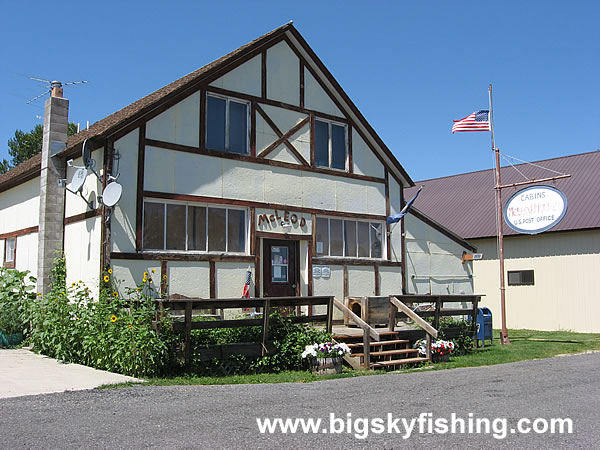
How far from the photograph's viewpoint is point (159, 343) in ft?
34.1

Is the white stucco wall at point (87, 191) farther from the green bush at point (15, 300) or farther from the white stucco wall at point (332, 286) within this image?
the white stucco wall at point (332, 286)

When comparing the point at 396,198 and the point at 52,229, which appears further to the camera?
the point at 396,198

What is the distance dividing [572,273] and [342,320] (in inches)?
498

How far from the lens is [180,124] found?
1398 cm

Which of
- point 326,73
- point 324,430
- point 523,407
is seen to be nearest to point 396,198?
point 326,73

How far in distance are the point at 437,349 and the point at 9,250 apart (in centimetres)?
1220

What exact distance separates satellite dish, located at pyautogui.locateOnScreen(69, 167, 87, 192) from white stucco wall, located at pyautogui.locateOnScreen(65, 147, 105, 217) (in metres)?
0.18

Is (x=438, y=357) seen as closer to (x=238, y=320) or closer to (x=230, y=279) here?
(x=238, y=320)

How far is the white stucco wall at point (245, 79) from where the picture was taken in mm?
14906

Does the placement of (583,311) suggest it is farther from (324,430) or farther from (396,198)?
(324,430)

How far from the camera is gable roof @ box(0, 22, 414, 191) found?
1318cm

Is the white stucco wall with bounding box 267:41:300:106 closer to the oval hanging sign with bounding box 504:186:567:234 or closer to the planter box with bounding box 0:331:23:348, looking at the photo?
the oval hanging sign with bounding box 504:186:567:234

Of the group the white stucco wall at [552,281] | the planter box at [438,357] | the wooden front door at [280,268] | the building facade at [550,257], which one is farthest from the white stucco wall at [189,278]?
the white stucco wall at [552,281]

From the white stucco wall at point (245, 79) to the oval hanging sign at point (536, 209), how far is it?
8.18 meters
